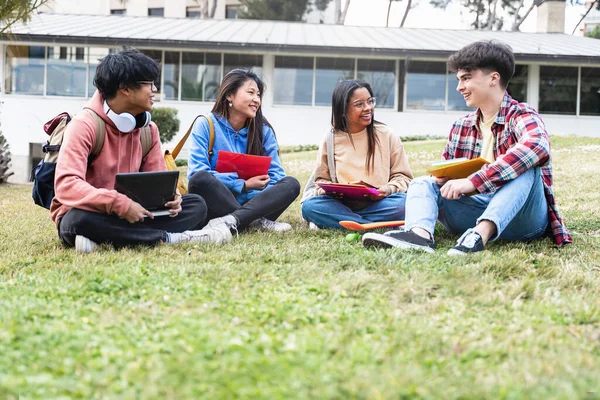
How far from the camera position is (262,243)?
3932 mm

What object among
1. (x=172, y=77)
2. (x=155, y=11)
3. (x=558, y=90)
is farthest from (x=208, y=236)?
(x=155, y=11)

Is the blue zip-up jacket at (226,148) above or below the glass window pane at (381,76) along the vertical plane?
below

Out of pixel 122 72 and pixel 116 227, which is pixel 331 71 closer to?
pixel 122 72

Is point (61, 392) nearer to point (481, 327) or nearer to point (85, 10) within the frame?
point (481, 327)

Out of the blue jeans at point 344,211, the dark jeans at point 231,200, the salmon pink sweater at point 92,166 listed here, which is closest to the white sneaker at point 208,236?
the dark jeans at point 231,200

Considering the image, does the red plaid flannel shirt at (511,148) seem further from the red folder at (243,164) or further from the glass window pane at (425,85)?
the glass window pane at (425,85)

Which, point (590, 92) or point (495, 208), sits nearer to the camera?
point (495, 208)

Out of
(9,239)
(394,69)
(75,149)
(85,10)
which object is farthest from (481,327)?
(85,10)

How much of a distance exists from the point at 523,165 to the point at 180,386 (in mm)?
2444

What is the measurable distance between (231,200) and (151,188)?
91 cm

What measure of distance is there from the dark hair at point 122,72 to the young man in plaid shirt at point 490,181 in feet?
5.58

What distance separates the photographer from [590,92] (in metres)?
18.3

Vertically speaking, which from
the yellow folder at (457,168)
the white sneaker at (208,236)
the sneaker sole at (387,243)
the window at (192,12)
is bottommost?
the white sneaker at (208,236)

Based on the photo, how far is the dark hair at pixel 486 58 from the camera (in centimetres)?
370
